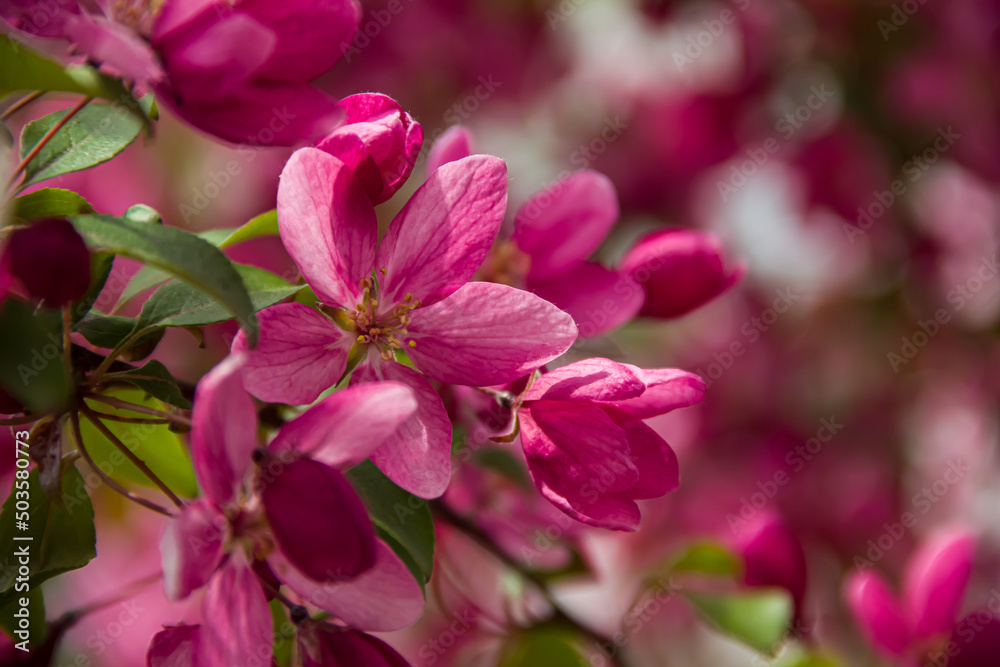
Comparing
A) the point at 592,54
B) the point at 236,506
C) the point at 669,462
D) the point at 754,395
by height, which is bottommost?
the point at 754,395

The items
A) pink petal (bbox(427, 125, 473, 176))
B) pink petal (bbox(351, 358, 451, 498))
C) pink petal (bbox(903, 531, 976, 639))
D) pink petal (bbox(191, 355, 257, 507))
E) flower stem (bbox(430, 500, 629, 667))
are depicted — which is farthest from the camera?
pink petal (bbox(903, 531, 976, 639))

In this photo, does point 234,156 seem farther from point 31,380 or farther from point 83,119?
point 31,380

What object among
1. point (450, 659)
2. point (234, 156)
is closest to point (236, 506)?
point (450, 659)

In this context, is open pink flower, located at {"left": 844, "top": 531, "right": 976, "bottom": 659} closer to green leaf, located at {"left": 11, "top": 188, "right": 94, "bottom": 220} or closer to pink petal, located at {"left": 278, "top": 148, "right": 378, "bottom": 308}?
pink petal, located at {"left": 278, "top": 148, "right": 378, "bottom": 308}

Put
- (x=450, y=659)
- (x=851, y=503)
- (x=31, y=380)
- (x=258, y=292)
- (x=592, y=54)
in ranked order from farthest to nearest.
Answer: (x=592, y=54) → (x=851, y=503) → (x=450, y=659) → (x=258, y=292) → (x=31, y=380)
